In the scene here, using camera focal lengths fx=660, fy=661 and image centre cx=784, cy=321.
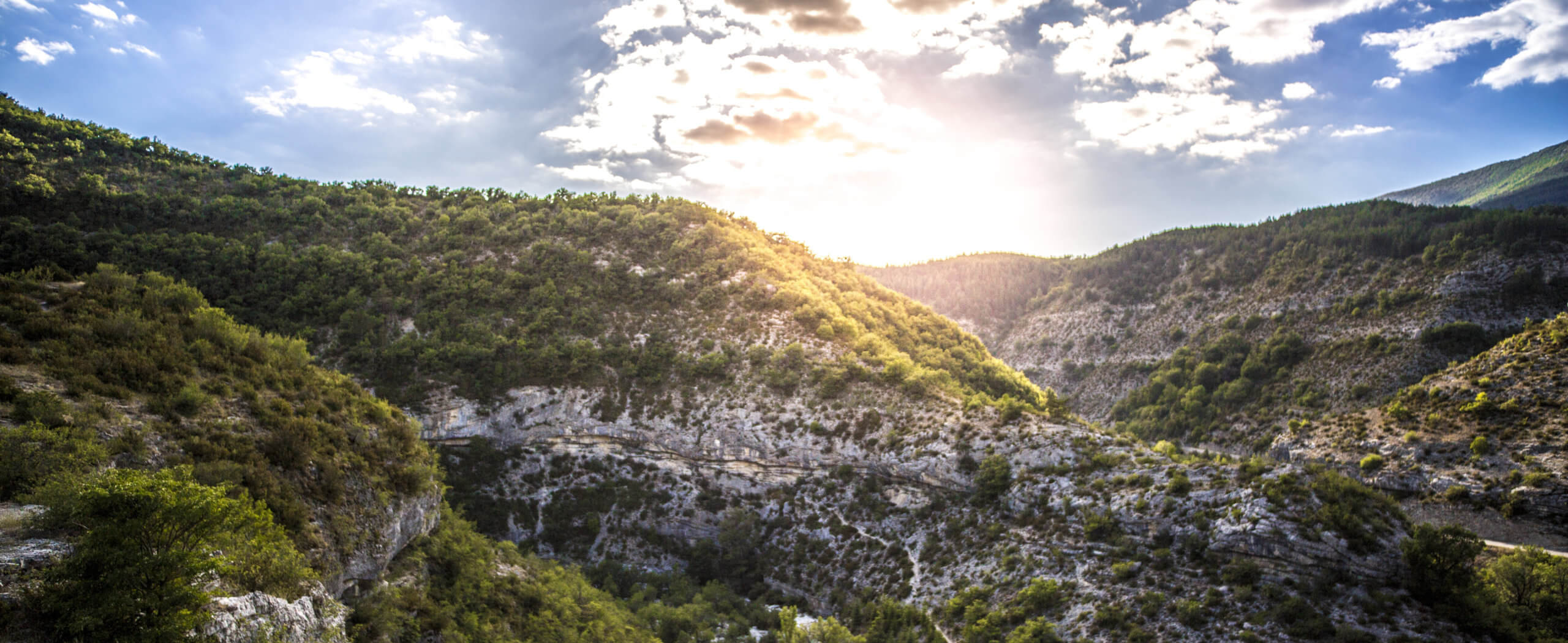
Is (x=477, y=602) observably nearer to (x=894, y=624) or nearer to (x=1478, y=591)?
(x=894, y=624)

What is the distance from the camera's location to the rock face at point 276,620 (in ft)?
53.0

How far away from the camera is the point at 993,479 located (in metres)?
54.8

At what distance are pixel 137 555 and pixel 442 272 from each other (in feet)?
223

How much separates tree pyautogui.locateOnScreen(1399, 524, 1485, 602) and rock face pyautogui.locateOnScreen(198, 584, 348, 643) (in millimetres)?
52055

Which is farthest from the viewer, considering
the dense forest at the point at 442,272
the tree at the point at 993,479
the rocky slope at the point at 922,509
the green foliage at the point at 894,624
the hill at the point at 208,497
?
the dense forest at the point at 442,272

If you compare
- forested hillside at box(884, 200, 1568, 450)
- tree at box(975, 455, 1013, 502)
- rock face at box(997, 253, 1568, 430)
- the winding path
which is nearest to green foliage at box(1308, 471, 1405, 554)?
tree at box(975, 455, 1013, 502)

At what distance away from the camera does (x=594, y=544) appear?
6191 cm

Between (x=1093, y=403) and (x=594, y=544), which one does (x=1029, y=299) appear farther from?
(x=594, y=544)

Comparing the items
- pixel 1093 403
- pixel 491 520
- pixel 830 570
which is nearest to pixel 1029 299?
pixel 1093 403

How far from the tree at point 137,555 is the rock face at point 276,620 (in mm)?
632

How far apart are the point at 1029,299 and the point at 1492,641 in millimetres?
157817

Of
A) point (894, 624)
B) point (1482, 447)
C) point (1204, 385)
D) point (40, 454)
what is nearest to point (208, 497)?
Answer: point (40, 454)

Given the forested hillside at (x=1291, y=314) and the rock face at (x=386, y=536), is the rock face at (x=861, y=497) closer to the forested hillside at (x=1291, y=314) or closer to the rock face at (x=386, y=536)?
the rock face at (x=386, y=536)

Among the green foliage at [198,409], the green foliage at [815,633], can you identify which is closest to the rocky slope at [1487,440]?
the green foliage at [815,633]
